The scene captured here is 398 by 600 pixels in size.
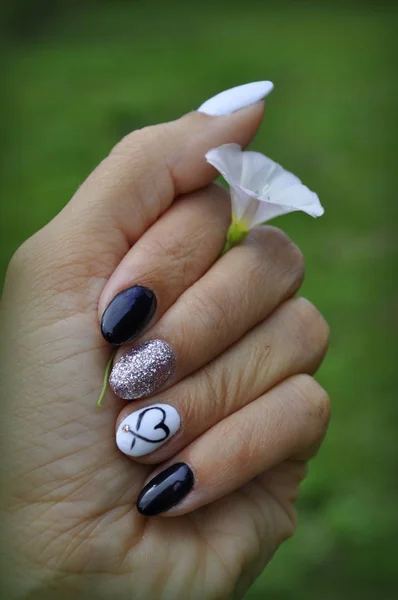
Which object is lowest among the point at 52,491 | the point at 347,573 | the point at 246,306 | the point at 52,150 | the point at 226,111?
the point at 347,573

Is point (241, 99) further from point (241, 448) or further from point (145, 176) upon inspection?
point (241, 448)

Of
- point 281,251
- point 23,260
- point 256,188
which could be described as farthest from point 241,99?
point 23,260

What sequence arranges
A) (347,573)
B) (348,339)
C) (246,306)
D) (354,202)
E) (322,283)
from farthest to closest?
(354,202) → (322,283) → (348,339) → (347,573) → (246,306)

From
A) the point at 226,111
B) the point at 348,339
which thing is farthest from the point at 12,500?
the point at 348,339

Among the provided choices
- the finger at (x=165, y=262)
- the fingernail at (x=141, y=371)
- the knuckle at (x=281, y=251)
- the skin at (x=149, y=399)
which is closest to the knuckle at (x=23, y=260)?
the skin at (x=149, y=399)

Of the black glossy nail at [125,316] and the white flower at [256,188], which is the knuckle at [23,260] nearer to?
the black glossy nail at [125,316]

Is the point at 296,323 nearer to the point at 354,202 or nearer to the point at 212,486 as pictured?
the point at 212,486
